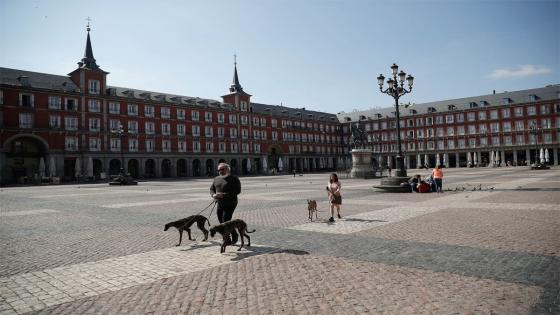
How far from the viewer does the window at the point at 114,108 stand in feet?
182

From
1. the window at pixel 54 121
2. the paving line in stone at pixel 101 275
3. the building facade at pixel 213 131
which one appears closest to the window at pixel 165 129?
the building facade at pixel 213 131

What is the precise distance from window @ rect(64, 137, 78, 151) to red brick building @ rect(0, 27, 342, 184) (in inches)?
4.9

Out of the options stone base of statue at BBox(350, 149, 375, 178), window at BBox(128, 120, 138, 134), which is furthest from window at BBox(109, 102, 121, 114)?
stone base of statue at BBox(350, 149, 375, 178)

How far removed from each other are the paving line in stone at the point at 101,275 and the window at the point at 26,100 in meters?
51.5

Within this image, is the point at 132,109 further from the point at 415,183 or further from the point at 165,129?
the point at 415,183

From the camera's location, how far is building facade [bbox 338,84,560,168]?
238 ft

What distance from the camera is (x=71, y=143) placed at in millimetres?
50906

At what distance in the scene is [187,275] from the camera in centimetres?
574

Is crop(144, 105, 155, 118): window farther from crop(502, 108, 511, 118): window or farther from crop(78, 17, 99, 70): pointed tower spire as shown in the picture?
crop(502, 108, 511, 118): window

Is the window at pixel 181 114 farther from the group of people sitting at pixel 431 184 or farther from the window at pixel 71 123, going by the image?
the group of people sitting at pixel 431 184

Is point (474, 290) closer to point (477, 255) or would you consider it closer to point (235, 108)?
point (477, 255)

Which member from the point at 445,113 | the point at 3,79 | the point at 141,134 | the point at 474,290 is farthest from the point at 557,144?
the point at 3,79

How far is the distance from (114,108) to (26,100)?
1151 cm

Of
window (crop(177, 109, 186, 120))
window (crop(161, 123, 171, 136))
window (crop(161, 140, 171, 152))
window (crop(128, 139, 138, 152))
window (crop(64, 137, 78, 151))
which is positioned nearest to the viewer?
window (crop(64, 137, 78, 151))
